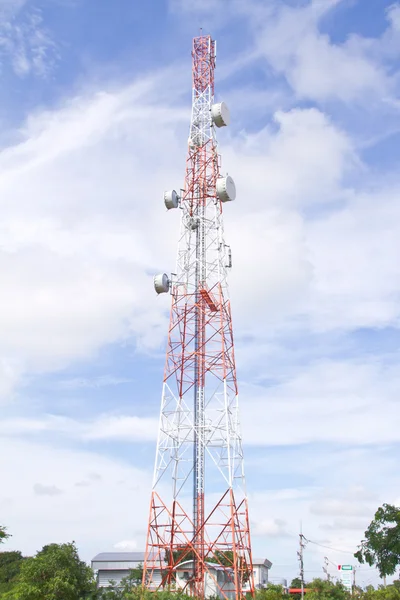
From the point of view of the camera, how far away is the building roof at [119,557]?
73.2 meters

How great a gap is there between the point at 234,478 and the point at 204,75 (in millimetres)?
31443

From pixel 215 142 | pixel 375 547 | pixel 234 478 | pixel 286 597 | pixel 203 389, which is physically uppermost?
pixel 215 142

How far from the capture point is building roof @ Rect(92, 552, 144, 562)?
240 feet

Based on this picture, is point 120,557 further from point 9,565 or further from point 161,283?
point 161,283

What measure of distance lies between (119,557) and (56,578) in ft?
125

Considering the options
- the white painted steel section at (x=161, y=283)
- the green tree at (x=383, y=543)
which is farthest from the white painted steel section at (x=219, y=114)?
the green tree at (x=383, y=543)

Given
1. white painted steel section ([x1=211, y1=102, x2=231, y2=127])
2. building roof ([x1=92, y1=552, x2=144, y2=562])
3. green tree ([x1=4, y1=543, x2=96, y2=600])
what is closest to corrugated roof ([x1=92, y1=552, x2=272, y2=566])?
building roof ([x1=92, y1=552, x2=144, y2=562])

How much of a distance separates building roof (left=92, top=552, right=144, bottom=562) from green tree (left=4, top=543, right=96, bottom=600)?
31.5 meters

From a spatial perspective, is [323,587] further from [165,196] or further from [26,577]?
[165,196]

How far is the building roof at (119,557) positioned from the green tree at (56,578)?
3148 cm

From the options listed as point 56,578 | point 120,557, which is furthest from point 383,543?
point 120,557

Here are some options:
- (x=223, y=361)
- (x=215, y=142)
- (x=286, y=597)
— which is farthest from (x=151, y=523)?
(x=215, y=142)

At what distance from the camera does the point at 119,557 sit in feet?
247

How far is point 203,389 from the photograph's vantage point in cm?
4397
